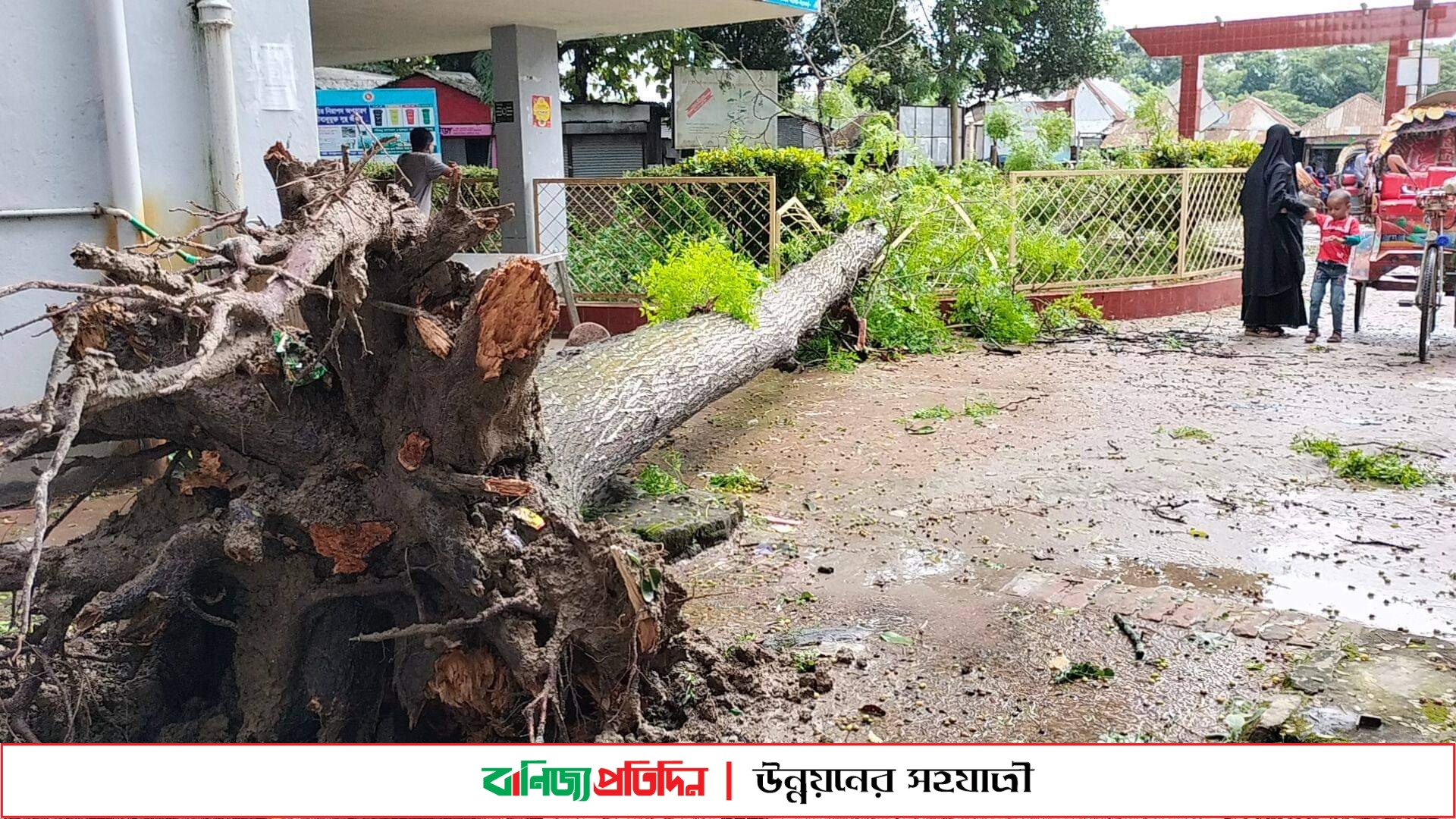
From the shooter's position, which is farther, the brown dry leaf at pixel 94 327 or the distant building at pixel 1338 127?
the distant building at pixel 1338 127

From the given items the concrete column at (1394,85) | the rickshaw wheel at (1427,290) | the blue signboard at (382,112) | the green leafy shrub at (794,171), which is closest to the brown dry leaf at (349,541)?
the green leafy shrub at (794,171)

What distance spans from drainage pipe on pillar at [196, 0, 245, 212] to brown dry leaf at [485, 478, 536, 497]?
312 centimetres

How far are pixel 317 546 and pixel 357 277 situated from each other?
744mm

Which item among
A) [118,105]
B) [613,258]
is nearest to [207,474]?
[118,105]

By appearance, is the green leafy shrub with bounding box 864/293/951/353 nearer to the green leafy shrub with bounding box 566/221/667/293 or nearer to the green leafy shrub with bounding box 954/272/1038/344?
the green leafy shrub with bounding box 954/272/1038/344

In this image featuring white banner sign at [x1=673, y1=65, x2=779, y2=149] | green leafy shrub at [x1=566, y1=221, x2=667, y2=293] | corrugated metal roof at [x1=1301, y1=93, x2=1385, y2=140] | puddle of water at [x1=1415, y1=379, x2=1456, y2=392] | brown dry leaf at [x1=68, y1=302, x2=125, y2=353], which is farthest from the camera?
corrugated metal roof at [x1=1301, y1=93, x2=1385, y2=140]

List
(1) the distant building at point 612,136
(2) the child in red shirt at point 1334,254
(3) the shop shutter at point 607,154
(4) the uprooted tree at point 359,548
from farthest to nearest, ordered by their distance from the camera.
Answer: (3) the shop shutter at point 607,154, (1) the distant building at point 612,136, (2) the child in red shirt at point 1334,254, (4) the uprooted tree at point 359,548

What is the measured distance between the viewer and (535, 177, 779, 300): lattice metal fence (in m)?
9.53

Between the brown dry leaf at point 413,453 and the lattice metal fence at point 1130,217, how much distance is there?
837 centimetres

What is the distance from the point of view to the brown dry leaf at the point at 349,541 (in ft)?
9.23

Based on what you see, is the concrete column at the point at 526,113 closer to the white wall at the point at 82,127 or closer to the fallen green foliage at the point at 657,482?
the white wall at the point at 82,127

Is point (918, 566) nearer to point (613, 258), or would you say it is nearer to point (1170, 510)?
point (1170, 510)

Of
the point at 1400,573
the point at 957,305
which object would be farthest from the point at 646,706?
the point at 957,305

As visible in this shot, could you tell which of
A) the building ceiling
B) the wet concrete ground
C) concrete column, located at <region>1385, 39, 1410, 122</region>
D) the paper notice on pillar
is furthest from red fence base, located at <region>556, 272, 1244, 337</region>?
concrete column, located at <region>1385, 39, 1410, 122</region>
